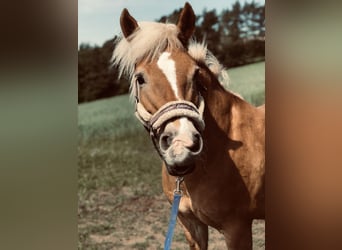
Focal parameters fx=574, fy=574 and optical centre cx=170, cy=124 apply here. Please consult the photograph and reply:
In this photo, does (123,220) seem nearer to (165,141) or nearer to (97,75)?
(165,141)

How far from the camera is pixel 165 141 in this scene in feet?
8.20

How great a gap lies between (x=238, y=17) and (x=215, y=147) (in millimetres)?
626

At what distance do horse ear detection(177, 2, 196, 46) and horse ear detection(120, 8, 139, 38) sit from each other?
0.20 metres

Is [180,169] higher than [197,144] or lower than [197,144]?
lower

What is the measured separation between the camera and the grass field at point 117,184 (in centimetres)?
276

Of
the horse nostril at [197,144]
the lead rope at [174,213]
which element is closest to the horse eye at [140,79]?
the horse nostril at [197,144]

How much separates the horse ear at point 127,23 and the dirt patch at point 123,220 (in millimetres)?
771

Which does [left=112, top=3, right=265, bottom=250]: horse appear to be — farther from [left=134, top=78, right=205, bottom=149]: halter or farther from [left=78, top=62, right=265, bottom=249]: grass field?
[left=78, top=62, right=265, bottom=249]: grass field

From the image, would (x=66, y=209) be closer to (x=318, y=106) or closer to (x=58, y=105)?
(x=58, y=105)

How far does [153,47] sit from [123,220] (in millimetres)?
879

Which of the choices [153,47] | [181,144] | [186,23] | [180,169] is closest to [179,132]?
[181,144]

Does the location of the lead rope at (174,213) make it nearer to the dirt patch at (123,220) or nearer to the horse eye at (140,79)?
the dirt patch at (123,220)

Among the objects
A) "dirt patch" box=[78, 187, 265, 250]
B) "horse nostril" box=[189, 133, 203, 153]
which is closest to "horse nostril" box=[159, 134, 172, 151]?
"horse nostril" box=[189, 133, 203, 153]

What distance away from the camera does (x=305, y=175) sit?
2.84 m
